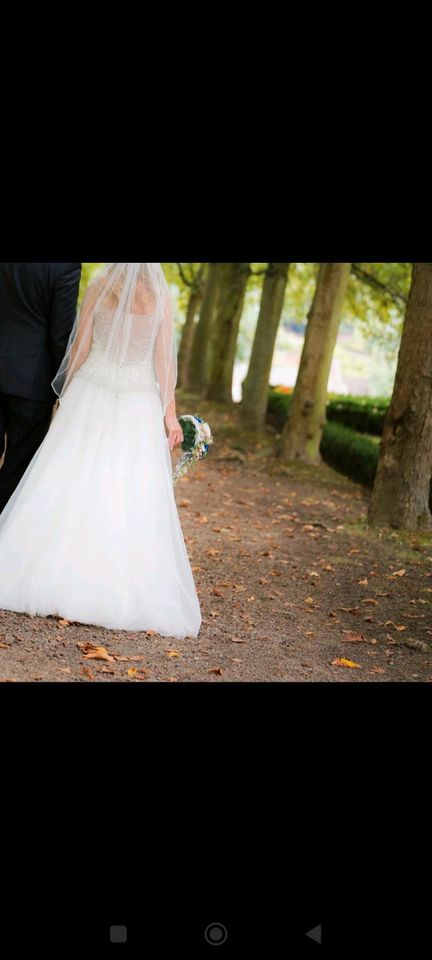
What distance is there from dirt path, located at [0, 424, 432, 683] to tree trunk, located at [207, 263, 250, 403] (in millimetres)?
6829

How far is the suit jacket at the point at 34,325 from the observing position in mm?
4992

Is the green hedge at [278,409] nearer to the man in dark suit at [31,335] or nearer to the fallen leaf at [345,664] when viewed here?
the man in dark suit at [31,335]

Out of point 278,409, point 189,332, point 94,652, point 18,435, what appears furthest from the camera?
point 189,332

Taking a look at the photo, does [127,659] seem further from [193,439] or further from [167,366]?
[167,366]

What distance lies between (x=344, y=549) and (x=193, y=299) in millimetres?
13994

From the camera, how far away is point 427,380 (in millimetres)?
8016

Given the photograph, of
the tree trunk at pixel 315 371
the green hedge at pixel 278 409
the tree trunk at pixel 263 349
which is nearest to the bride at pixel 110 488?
the tree trunk at pixel 315 371

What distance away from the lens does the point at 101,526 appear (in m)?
4.88

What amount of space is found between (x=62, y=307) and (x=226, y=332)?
40.7ft

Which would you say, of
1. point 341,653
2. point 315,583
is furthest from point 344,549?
point 341,653

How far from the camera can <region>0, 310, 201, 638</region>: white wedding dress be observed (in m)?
4.75

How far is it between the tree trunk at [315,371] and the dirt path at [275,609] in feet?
5.59

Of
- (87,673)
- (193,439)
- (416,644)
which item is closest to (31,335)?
(193,439)
